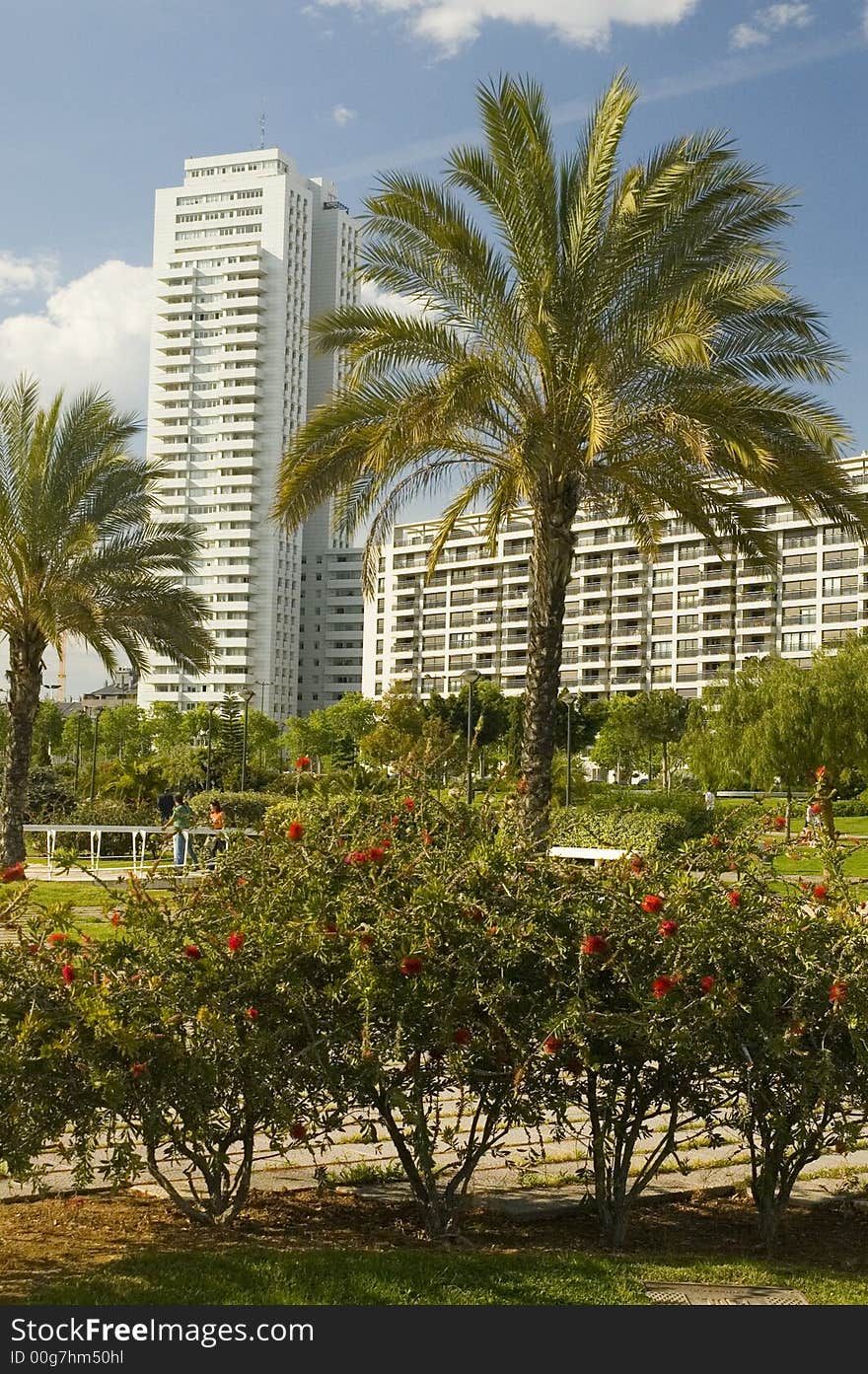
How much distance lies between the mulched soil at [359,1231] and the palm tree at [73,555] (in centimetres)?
1752

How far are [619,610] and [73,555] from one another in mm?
81449

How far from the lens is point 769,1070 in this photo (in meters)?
4.45

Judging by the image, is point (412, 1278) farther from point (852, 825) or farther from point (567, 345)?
point (852, 825)

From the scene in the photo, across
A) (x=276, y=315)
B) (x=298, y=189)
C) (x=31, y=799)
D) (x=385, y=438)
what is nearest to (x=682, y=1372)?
(x=385, y=438)

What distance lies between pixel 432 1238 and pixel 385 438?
10297 millimetres

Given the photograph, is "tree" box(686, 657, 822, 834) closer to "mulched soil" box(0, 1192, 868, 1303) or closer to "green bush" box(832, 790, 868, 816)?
"green bush" box(832, 790, 868, 816)

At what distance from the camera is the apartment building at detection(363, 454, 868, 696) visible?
89.2m

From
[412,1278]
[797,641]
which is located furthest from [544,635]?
[797,641]

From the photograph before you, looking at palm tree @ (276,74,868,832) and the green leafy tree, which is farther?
the green leafy tree

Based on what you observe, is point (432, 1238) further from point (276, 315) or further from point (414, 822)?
point (276, 315)

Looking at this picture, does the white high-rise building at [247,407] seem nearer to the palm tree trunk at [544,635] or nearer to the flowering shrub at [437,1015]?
the palm tree trunk at [544,635]

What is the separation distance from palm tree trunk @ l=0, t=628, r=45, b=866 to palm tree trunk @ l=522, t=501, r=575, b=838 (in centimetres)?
1122

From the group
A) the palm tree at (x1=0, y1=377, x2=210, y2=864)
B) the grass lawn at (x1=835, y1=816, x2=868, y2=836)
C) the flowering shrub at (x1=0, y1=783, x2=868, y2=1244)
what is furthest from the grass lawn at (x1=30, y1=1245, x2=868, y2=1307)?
the grass lawn at (x1=835, y1=816, x2=868, y2=836)

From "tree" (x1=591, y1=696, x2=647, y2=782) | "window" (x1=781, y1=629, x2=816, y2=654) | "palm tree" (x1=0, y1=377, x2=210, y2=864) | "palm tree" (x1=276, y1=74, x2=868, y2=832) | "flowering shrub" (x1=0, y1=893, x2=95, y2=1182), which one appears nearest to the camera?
"flowering shrub" (x1=0, y1=893, x2=95, y2=1182)
